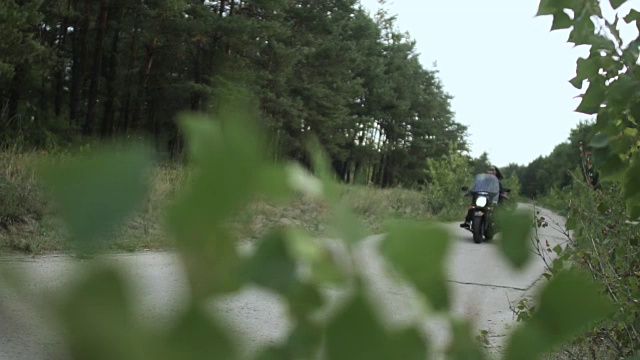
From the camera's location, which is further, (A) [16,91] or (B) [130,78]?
(B) [130,78]

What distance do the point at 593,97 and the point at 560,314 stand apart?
1.15 meters

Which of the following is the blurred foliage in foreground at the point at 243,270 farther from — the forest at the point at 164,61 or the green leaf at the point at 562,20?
the forest at the point at 164,61

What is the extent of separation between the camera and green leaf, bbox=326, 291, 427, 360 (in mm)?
247

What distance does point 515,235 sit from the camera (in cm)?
37

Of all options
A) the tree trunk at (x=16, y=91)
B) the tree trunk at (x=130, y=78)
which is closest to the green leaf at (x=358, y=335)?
the tree trunk at (x=16, y=91)

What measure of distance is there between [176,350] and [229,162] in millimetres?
70

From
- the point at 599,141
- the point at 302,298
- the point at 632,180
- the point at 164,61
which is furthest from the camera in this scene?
the point at 164,61

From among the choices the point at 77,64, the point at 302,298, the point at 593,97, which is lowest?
Answer: the point at 302,298

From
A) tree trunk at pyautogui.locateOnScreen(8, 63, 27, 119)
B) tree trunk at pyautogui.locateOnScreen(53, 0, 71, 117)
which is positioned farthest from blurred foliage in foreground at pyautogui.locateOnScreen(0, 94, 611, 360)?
tree trunk at pyautogui.locateOnScreen(53, 0, 71, 117)

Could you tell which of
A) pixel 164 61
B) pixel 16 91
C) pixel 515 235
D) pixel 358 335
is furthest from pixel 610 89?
pixel 16 91

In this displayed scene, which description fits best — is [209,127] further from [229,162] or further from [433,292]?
[433,292]

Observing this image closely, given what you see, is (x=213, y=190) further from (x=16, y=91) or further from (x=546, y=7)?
(x=16, y=91)

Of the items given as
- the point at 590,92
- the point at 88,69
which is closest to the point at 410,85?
the point at 88,69

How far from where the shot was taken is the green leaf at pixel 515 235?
0.37m
